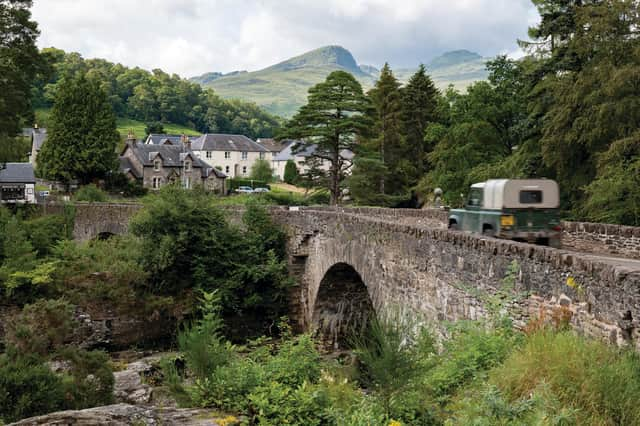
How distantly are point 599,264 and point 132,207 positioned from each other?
1266 inches

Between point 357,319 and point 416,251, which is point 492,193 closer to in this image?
point 416,251

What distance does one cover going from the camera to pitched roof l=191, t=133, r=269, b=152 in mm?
88863

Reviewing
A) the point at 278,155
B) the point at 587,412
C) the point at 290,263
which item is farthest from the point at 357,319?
the point at 278,155

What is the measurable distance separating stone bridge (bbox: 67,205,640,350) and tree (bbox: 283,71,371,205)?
455 inches

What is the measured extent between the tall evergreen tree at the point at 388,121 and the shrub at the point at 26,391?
3636 cm

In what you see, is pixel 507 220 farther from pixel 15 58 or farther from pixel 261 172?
pixel 261 172

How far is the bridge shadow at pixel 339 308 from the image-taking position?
21.0m

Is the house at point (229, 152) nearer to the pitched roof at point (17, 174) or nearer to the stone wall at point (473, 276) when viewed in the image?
the pitched roof at point (17, 174)

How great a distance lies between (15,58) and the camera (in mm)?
28375

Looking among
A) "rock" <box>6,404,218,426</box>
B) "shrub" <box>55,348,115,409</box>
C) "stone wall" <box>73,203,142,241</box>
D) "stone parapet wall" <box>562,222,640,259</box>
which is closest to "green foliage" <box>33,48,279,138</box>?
"stone wall" <box>73,203,142,241</box>

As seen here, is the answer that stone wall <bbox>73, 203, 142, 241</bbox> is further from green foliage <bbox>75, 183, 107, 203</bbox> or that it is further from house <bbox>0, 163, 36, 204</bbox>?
green foliage <bbox>75, 183, 107, 203</bbox>

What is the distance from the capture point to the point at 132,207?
3516 centimetres

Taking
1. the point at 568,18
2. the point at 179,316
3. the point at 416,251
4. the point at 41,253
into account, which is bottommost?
the point at 179,316

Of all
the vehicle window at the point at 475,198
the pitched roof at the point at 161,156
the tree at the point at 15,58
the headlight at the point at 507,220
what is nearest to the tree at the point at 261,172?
the pitched roof at the point at 161,156
